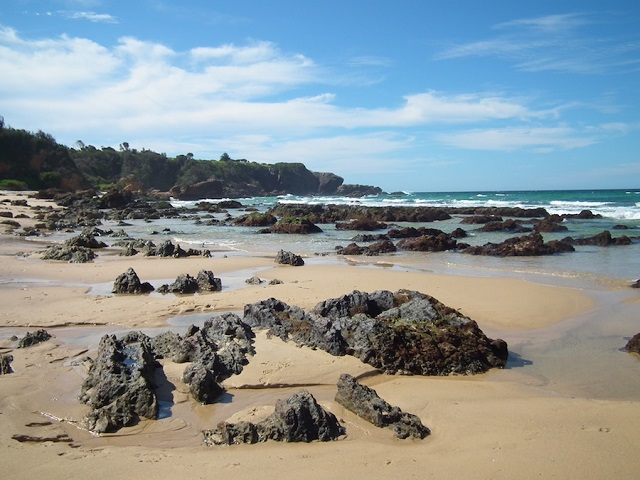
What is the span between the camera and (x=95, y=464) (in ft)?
12.1

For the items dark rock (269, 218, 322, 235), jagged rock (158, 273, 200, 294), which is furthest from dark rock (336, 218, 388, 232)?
jagged rock (158, 273, 200, 294)

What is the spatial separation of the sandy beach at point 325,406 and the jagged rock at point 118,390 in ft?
0.40

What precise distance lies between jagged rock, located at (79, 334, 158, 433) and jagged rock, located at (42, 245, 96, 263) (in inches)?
405

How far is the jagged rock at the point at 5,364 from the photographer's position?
5.43 meters

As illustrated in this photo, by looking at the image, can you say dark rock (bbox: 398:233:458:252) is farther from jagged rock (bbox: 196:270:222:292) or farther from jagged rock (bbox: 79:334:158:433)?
jagged rock (bbox: 79:334:158:433)

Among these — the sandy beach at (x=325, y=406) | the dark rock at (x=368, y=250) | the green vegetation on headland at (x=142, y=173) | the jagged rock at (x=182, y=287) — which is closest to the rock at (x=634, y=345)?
the sandy beach at (x=325, y=406)

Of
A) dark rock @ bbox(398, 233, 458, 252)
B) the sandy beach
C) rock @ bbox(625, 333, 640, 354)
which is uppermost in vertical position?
dark rock @ bbox(398, 233, 458, 252)

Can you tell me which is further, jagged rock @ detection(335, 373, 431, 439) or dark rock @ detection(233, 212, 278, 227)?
dark rock @ detection(233, 212, 278, 227)

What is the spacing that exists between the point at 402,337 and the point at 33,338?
4.91m

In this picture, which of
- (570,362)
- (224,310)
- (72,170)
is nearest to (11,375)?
(224,310)

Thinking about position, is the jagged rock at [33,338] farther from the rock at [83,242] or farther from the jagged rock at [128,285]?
the rock at [83,242]

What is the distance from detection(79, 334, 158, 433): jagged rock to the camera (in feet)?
14.5

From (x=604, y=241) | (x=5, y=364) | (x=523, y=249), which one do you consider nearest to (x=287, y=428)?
(x=5, y=364)

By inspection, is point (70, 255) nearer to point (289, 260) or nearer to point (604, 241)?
point (289, 260)
